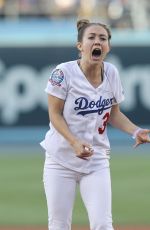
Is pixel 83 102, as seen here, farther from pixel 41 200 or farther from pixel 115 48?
pixel 115 48

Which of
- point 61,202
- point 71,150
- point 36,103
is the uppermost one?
point 36,103

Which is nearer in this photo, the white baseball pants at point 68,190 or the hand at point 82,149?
the hand at point 82,149

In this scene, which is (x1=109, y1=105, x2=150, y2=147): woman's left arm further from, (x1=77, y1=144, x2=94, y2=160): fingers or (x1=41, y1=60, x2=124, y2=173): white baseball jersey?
(x1=77, y1=144, x2=94, y2=160): fingers

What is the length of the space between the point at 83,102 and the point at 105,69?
378 millimetres

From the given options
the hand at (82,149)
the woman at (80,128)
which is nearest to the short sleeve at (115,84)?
the woman at (80,128)

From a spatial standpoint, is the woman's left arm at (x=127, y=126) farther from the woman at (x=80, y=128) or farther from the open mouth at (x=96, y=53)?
the open mouth at (x=96, y=53)

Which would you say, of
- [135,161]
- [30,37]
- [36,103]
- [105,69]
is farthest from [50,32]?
[105,69]

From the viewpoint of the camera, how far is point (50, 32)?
17.0 m

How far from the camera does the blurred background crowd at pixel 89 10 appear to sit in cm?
1745

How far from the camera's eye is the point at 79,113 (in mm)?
6082

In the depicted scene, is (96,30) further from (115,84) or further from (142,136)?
(142,136)

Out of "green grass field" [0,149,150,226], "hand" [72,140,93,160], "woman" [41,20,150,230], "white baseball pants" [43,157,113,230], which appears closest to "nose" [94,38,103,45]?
"woman" [41,20,150,230]

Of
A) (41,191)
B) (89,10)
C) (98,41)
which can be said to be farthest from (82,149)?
(89,10)

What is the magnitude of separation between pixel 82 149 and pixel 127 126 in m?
0.72
